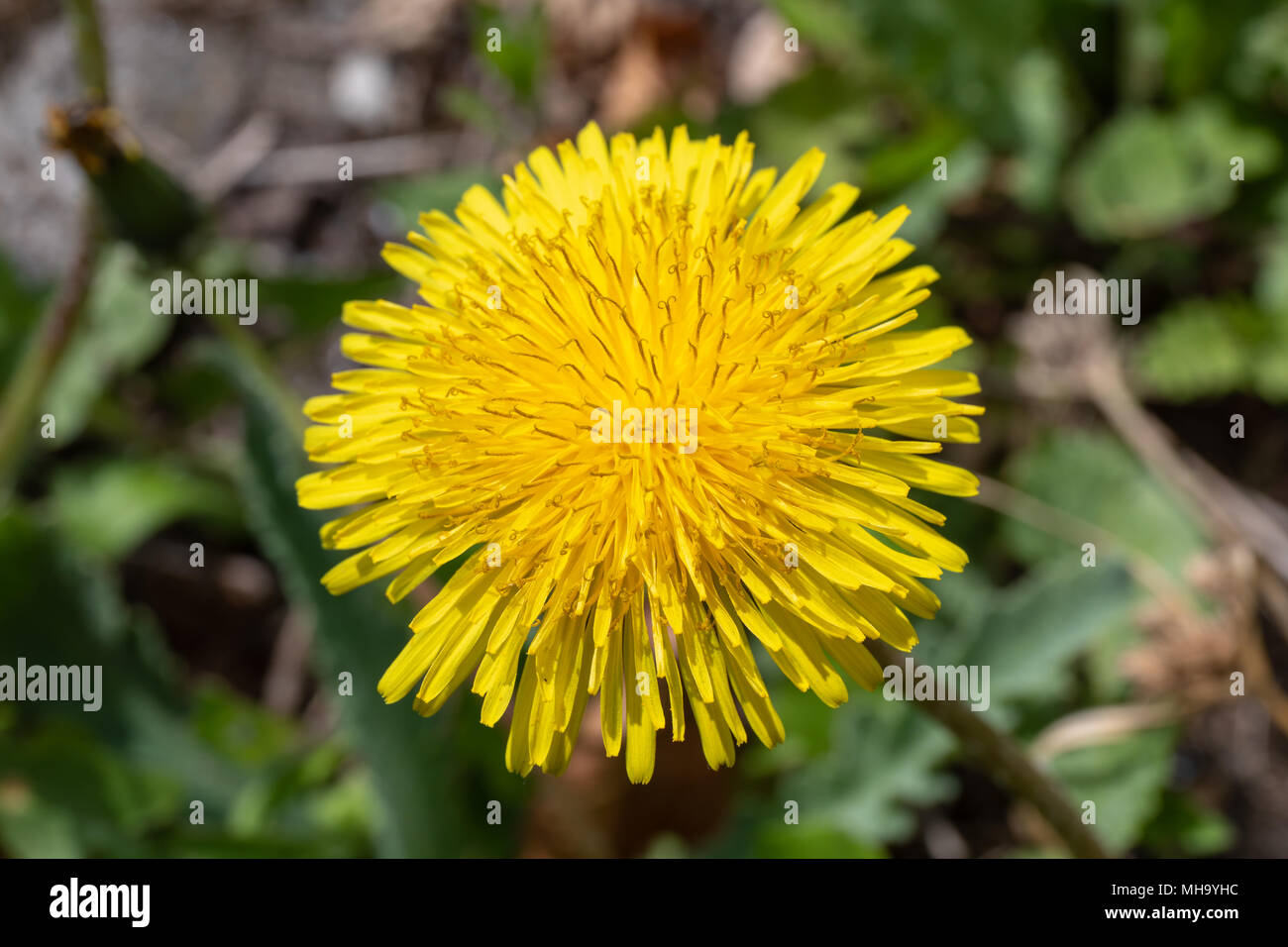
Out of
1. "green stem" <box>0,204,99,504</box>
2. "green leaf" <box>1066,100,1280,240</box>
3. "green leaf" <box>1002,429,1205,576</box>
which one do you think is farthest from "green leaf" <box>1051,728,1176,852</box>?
"green stem" <box>0,204,99,504</box>

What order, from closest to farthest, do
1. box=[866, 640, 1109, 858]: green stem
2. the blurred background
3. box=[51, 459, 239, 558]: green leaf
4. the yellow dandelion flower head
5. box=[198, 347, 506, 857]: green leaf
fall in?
the yellow dandelion flower head
box=[866, 640, 1109, 858]: green stem
box=[198, 347, 506, 857]: green leaf
the blurred background
box=[51, 459, 239, 558]: green leaf

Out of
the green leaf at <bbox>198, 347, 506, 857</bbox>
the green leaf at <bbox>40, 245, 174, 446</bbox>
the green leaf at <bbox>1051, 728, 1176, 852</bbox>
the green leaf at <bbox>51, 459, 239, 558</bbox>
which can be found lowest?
the green leaf at <bbox>1051, 728, 1176, 852</bbox>

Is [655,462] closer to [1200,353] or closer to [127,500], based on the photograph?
[1200,353]

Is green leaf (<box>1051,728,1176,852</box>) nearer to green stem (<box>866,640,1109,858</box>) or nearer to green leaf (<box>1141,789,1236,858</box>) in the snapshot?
green leaf (<box>1141,789,1236,858</box>)

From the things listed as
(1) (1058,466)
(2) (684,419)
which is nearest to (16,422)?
(2) (684,419)

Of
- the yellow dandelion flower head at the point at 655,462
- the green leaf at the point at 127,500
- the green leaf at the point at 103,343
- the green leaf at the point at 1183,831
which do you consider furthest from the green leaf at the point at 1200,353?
the green leaf at the point at 103,343

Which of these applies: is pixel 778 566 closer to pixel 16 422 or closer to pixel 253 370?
pixel 253 370

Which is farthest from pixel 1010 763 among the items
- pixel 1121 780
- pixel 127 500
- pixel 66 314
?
pixel 127 500
